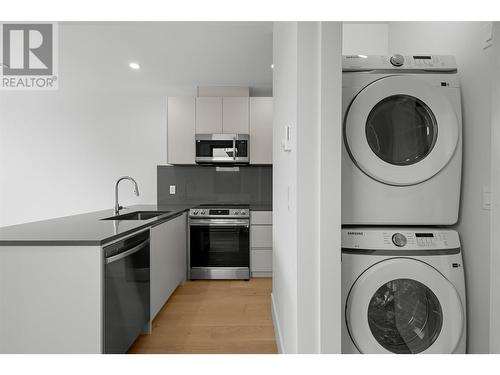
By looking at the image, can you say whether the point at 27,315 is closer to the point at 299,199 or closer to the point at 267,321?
the point at 299,199

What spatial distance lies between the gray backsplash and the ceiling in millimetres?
1133

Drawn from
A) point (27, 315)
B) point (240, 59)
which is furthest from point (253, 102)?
point (27, 315)

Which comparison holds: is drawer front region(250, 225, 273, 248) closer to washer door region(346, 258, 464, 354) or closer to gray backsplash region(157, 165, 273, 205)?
gray backsplash region(157, 165, 273, 205)

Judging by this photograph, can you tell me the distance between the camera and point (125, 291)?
1988mm

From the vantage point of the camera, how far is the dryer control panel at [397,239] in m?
1.68

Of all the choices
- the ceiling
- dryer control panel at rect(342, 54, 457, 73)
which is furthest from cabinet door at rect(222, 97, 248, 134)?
dryer control panel at rect(342, 54, 457, 73)

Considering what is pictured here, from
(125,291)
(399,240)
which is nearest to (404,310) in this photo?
(399,240)

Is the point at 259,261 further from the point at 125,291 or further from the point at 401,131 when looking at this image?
the point at 401,131

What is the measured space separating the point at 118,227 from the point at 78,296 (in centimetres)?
51

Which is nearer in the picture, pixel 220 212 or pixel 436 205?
pixel 436 205

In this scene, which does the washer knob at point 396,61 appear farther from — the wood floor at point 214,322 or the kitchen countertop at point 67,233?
the wood floor at point 214,322

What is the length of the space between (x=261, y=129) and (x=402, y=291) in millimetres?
2949

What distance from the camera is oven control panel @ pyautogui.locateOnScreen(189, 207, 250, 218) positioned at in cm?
400

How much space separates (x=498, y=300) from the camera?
1.54 meters
